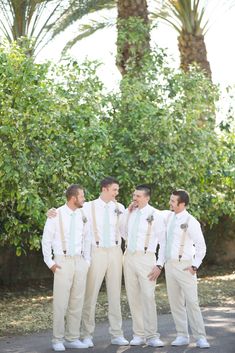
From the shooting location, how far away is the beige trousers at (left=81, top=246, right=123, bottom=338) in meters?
9.44

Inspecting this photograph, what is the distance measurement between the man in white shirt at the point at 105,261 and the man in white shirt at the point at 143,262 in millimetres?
143

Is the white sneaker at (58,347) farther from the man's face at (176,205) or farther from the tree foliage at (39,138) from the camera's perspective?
the tree foliage at (39,138)

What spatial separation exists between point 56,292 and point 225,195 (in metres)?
9.40

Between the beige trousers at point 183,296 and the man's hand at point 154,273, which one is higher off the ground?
the man's hand at point 154,273

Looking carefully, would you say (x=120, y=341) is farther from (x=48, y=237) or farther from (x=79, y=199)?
(x=79, y=199)

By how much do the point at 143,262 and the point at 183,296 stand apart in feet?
2.08

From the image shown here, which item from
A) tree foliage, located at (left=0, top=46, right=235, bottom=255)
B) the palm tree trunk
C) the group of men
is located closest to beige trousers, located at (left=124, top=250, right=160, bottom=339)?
the group of men

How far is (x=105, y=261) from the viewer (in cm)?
945

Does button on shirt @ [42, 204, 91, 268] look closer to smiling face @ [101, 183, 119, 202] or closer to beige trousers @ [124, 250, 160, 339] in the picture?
smiling face @ [101, 183, 119, 202]

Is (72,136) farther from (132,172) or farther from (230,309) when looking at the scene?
(230,309)

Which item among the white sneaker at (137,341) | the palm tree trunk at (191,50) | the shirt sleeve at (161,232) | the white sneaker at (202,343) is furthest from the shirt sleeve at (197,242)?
the palm tree trunk at (191,50)

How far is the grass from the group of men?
1820 mm

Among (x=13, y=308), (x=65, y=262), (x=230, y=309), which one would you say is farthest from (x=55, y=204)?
(x=65, y=262)

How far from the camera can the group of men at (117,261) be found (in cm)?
925
